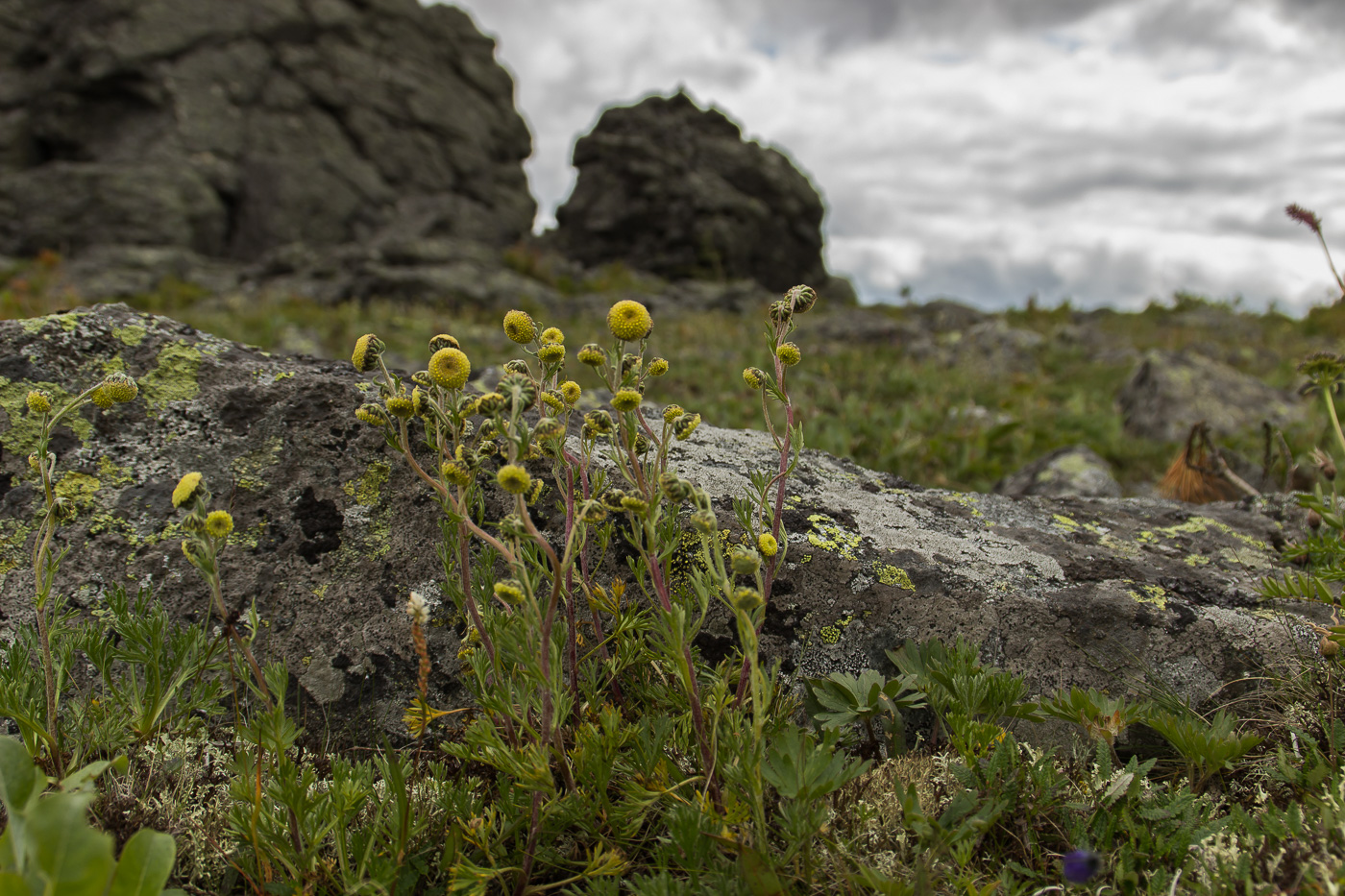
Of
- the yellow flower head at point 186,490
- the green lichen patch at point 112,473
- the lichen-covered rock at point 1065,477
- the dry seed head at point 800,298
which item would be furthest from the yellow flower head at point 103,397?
the lichen-covered rock at point 1065,477

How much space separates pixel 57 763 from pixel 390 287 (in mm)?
15204

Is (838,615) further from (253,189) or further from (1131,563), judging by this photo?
(253,189)

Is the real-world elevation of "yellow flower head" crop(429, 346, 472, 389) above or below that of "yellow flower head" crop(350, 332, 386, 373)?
below

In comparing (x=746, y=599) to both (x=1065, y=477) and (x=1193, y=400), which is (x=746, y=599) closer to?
(x=1065, y=477)

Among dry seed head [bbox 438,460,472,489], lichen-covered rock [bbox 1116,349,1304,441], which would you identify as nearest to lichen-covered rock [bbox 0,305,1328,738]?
dry seed head [bbox 438,460,472,489]

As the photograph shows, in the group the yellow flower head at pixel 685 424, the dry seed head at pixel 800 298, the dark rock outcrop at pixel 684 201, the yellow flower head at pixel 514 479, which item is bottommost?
the yellow flower head at pixel 514 479

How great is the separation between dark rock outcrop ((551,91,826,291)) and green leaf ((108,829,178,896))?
2817cm

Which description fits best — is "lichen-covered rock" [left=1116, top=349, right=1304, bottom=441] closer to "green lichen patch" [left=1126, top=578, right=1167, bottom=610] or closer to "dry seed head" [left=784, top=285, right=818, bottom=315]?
"green lichen patch" [left=1126, top=578, right=1167, bottom=610]

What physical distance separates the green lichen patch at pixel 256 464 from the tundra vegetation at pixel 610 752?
1.55 ft

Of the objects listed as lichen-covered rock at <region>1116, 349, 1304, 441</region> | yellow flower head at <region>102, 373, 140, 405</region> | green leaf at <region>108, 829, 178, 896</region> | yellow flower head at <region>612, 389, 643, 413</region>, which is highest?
lichen-covered rock at <region>1116, 349, 1304, 441</region>

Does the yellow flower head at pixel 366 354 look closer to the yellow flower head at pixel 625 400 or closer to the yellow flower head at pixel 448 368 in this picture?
the yellow flower head at pixel 448 368

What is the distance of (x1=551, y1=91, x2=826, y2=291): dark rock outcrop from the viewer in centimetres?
2994

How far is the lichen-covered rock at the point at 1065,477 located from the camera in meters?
4.79

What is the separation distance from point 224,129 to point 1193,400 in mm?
33421
